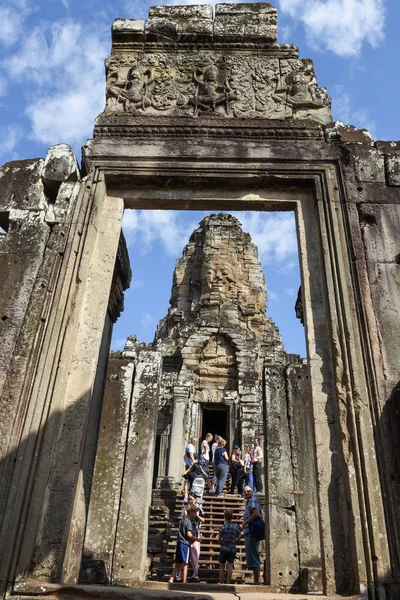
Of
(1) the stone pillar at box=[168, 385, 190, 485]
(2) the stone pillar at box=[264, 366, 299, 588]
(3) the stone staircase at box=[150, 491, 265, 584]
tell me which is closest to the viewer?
(2) the stone pillar at box=[264, 366, 299, 588]

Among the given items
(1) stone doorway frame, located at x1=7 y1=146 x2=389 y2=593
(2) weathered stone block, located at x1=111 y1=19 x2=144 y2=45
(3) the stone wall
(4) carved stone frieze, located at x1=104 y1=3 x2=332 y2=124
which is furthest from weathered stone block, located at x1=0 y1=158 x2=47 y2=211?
(2) weathered stone block, located at x1=111 y1=19 x2=144 y2=45

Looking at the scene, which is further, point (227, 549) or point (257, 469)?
point (257, 469)

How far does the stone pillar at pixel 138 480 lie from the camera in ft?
21.7

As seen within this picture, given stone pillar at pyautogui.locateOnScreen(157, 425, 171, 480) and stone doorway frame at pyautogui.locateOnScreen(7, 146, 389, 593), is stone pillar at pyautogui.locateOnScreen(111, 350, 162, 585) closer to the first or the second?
stone doorway frame at pyautogui.locateOnScreen(7, 146, 389, 593)

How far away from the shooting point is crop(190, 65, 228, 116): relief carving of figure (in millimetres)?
6168

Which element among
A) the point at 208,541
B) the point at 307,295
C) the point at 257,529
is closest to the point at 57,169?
the point at 307,295

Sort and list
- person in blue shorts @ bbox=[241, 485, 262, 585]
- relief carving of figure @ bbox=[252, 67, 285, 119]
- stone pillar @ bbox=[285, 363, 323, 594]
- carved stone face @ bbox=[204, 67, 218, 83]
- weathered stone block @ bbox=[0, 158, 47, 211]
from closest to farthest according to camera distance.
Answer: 1. weathered stone block @ bbox=[0, 158, 47, 211]
2. relief carving of figure @ bbox=[252, 67, 285, 119]
3. carved stone face @ bbox=[204, 67, 218, 83]
4. stone pillar @ bbox=[285, 363, 323, 594]
5. person in blue shorts @ bbox=[241, 485, 262, 585]

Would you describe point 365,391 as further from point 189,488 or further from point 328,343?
point 189,488

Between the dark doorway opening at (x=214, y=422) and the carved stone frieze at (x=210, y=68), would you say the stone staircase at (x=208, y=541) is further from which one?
the dark doorway opening at (x=214, y=422)

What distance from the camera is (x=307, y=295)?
16.5 ft

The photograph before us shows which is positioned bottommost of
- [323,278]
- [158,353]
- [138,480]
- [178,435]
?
[138,480]

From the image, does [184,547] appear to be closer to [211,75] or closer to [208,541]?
[208,541]

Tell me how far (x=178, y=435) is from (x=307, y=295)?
37.5ft

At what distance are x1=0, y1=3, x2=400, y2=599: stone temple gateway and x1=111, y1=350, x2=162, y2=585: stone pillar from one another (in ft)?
0.07
